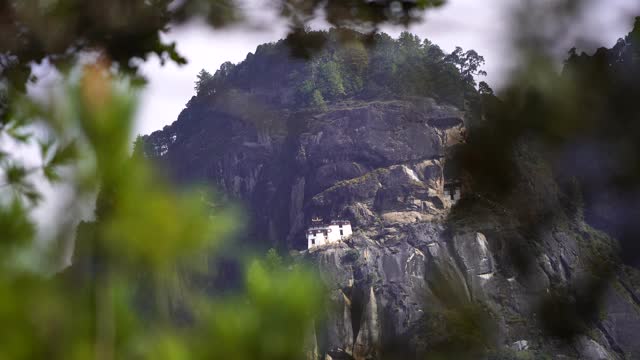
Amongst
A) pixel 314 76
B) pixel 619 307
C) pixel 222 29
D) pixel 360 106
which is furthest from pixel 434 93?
pixel 314 76

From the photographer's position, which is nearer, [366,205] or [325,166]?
[366,205]

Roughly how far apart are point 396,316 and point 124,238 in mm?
38128

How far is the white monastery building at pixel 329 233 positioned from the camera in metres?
Answer: 47.0

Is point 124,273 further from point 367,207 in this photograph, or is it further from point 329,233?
point 367,207

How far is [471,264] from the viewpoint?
40.5m

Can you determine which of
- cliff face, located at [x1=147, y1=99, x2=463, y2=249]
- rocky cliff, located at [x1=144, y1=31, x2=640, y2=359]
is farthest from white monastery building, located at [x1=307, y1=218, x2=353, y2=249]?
cliff face, located at [x1=147, y1=99, x2=463, y2=249]

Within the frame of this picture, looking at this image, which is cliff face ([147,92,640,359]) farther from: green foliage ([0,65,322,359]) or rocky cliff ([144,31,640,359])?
green foliage ([0,65,322,359])

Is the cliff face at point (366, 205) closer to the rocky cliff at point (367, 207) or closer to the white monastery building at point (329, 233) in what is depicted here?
the rocky cliff at point (367, 207)

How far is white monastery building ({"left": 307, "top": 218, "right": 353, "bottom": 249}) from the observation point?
47.0 meters

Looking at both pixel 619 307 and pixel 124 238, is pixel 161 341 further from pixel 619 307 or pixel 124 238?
pixel 619 307

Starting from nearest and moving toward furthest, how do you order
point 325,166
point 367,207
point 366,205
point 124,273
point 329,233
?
point 124,273, point 329,233, point 367,207, point 366,205, point 325,166

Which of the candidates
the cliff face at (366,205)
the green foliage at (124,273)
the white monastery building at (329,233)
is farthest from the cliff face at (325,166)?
the green foliage at (124,273)

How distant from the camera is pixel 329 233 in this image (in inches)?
1857

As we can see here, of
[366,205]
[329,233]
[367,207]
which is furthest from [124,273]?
[366,205]
